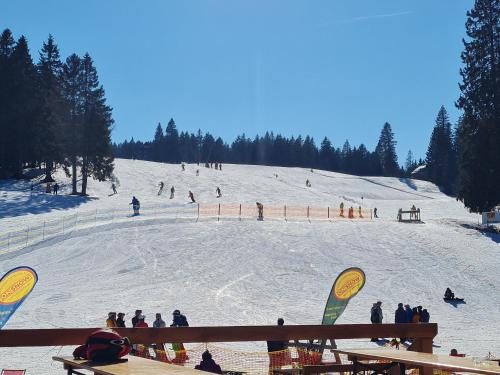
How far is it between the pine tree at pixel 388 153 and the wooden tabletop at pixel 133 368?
12674 cm

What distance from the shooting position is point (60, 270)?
85.8 ft

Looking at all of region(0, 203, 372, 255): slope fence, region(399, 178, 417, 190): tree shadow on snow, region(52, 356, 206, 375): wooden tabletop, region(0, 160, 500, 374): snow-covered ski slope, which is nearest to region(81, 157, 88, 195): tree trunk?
region(0, 160, 500, 374): snow-covered ski slope

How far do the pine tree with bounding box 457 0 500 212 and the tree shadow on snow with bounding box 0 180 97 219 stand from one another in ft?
91.8

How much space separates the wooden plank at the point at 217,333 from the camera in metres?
5.60

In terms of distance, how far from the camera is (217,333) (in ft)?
21.1

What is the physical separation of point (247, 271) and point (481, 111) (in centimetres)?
2441

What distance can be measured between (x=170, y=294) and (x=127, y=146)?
168 meters

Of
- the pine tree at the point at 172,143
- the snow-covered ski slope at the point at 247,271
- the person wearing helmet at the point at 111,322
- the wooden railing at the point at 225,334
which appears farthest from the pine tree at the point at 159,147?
the wooden railing at the point at 225,334

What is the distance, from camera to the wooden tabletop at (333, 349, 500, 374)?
465cm

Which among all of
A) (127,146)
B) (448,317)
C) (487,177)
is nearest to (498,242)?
(487,177)

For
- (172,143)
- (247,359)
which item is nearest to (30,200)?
(247,359)

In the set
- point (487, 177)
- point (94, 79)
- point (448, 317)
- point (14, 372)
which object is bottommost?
point (448, 317)

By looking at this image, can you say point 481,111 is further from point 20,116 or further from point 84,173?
point 20,116

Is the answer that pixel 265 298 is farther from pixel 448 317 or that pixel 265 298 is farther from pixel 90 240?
pixel 90 240
